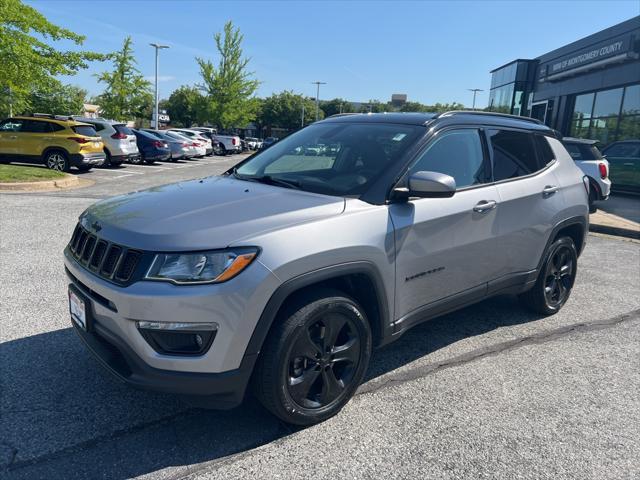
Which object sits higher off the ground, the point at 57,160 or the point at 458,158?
the point at 458,158

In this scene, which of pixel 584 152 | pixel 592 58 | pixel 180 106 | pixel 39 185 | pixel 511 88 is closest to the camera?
pixel 39 185

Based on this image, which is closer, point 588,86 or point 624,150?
point 624,150

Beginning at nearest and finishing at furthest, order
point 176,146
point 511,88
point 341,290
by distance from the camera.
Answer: point 341,290
point 176,146
point 511,88

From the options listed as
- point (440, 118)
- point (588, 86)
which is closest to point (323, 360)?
point (440, 118)

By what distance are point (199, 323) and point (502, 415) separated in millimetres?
1886

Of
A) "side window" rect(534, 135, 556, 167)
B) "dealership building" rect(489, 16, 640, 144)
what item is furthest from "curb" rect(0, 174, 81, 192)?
"dealership building" rect(489, 16, 640, 144)

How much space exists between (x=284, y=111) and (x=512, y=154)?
74.8 meters

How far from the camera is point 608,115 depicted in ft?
76.8

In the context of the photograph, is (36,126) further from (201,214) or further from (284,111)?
(284,111)

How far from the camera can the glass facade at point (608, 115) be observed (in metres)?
21.4

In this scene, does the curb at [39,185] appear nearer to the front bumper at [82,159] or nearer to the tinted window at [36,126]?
the front bumper at [82,159]

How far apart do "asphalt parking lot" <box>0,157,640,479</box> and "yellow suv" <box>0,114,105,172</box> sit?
449 inches

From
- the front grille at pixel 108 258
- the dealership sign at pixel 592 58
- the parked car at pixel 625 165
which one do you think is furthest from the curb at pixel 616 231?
the dealership sign at pixel 592 58

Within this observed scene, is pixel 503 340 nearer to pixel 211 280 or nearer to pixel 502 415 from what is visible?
pixel 502 415
